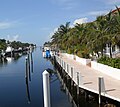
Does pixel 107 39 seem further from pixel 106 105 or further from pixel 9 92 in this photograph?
pixel 106 105

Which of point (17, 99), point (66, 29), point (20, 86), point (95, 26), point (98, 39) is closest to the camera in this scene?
point (17, 99)

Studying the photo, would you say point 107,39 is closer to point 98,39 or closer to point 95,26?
point 98,39

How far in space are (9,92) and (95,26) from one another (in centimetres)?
1759

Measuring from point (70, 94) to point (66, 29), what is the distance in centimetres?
6576

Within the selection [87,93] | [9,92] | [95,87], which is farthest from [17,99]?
[95,87]

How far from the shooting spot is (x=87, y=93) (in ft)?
76.2

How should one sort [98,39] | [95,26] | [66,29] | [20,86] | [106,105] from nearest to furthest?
[106,105] < [20,86] < [98,39] < [95,26] < [66,29]

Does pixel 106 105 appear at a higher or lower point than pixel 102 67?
lower

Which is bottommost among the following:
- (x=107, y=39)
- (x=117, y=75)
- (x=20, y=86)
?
(x=20, y=86)

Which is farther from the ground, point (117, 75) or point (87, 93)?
point (117, 75)

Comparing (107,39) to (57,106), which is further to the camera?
(107,39)

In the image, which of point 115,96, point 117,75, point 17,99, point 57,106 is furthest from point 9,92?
point 115,96

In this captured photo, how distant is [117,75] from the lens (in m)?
23.4

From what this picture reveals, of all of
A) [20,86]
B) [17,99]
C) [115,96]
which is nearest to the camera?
[115,96]
